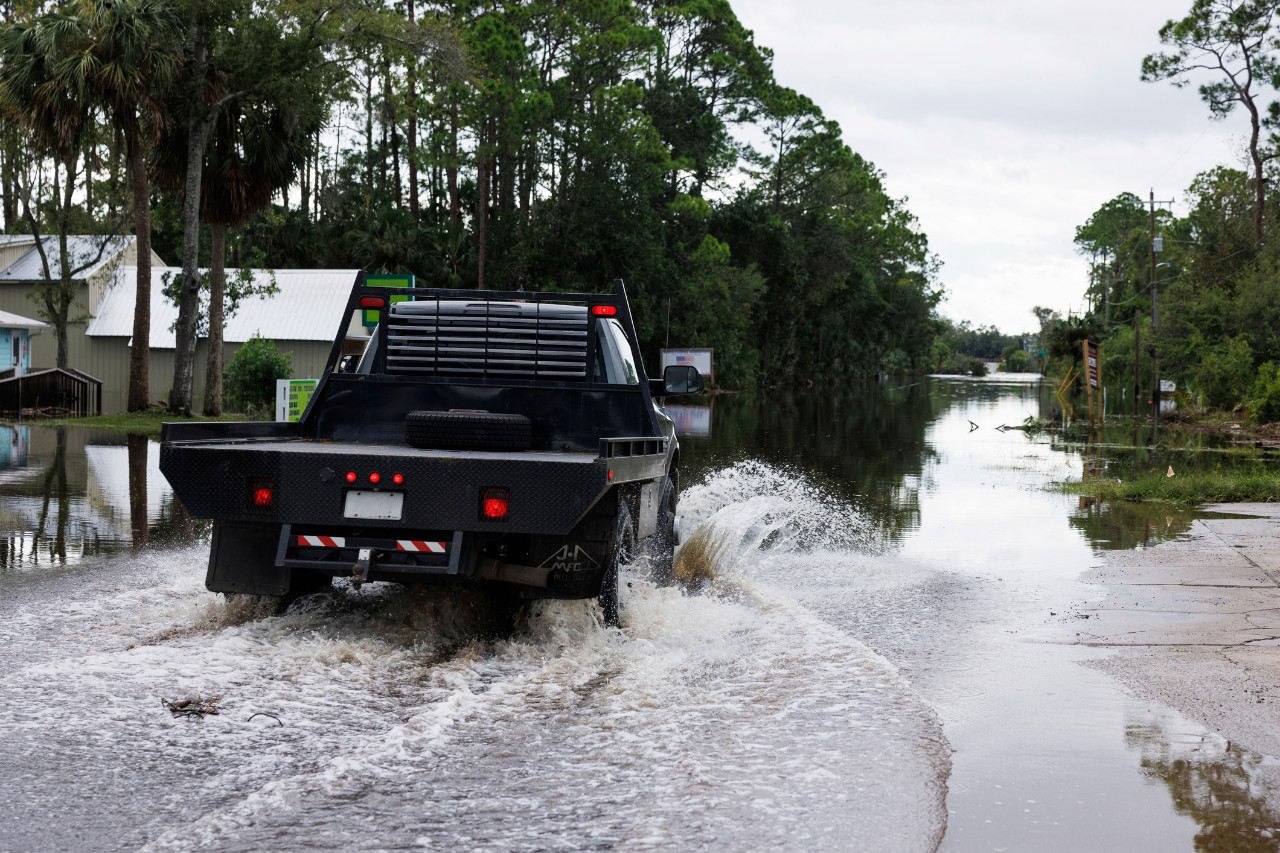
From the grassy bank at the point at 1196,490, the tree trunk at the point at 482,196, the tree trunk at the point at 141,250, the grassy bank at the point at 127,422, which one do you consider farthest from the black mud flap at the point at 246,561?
the tree trunk at the point at 482,196

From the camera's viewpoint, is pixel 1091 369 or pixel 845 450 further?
pixel 1091 369

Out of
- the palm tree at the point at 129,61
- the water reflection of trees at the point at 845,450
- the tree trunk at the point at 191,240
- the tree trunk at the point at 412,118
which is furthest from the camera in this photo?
the tree trunk at the point at 412,118

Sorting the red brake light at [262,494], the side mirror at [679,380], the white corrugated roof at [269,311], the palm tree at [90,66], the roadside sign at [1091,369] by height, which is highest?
the palm tree at [90,66]

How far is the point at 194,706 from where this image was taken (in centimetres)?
553

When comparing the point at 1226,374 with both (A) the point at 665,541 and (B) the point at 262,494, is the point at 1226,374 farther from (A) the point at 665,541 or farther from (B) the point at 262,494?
(B) the point at 262,494

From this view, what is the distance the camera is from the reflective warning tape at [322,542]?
657cm

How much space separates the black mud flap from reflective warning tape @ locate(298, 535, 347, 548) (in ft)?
0.84

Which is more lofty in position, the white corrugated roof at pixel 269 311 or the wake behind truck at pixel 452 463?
the white corrugated roof at pixel 269 311

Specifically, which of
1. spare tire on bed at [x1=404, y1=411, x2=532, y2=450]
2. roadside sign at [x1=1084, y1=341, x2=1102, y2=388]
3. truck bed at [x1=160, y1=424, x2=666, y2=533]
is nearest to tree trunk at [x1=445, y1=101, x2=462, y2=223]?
roadside sign at [x1=1084, y1=341, x2=1102, y2=388]

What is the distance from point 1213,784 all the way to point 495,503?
3.31 meters

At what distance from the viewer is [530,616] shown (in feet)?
24.2

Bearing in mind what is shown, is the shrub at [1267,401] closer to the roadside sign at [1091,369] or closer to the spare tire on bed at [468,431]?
the roadside sign at [1091,369]

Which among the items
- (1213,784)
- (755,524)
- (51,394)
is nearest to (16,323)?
(51,394)

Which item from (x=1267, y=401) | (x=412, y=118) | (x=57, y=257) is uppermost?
(x=412, y=118)
